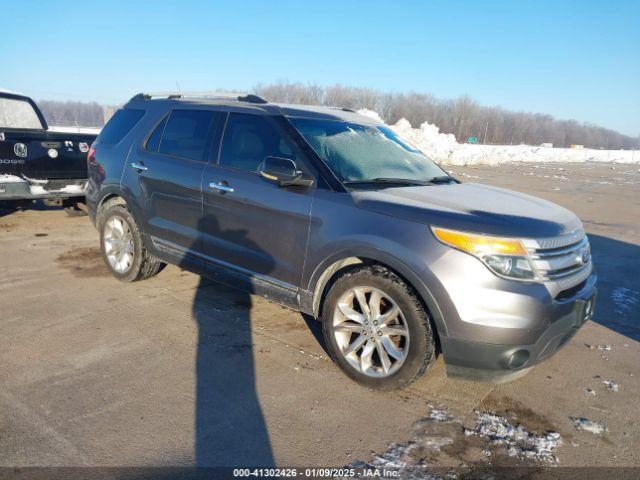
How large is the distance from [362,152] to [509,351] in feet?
6.32

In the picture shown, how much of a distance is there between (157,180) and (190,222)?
2.00 ft

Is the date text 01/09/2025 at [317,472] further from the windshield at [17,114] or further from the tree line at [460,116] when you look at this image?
the tree line at [460,116]

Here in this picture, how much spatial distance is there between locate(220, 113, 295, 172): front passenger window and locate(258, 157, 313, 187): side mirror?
0.76 ft

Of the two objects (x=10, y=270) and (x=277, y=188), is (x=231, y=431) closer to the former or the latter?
(x=277, y=188)

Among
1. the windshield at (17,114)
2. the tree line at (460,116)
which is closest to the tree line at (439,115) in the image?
the tree line at (460,116)

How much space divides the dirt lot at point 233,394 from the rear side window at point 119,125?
162 cm

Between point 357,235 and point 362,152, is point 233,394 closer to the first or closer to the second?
point 357,235

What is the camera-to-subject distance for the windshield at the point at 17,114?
8219 millimetres

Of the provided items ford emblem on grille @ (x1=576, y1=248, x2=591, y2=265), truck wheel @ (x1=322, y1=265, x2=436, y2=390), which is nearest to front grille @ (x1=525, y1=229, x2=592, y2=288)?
ford emblem on grille @ (x1=576, y1=248, x2=591, y2=265)

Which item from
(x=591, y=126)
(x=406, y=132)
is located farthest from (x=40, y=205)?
(x=591, y=126)

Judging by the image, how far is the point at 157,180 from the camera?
4461 mm

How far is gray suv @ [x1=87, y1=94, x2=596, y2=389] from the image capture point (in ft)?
9.14

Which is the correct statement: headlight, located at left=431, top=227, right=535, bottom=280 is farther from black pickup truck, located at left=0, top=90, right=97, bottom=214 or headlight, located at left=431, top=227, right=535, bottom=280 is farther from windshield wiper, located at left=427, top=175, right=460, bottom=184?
black pickup truck, located at left=0, top=90, right=97, bottom=214

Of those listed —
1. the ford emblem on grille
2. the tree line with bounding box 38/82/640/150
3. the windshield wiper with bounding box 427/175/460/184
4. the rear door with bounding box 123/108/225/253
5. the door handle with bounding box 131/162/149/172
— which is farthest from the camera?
the tree line with bounding box 38/82/640/150
